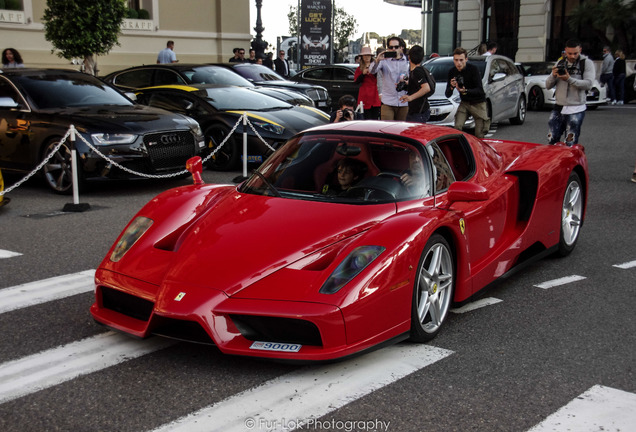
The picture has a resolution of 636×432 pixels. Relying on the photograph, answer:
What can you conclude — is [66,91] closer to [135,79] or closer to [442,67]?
[135,79]

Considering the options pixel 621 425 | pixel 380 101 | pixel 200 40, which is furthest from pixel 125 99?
pixel 200 40

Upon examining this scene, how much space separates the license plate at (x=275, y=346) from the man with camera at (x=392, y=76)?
8.17 metres

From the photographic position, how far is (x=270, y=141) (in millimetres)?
11922

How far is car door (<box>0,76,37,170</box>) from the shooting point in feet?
33.6

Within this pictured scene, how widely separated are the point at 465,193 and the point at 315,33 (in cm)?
2346

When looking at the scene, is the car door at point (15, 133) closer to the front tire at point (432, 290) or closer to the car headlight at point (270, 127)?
the car headlight at point (270, 127)

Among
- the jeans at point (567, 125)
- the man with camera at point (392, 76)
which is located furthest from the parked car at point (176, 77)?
the jeans at point (567, 125)

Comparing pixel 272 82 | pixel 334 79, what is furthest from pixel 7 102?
pixel 334 79

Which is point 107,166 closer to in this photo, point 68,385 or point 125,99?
point 125,99

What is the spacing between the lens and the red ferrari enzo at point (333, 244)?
4.02m

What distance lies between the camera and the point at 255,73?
18.2 meters

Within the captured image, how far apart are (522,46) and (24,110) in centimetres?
3282

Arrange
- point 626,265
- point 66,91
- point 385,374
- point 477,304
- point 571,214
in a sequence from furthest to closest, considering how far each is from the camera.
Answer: point 66,91 < point 571,214 < point 626,265 < point 477,304 < point 385,374

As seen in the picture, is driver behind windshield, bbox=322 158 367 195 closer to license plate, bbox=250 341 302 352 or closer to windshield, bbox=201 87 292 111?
license plate, bbox=250 341 302 352
